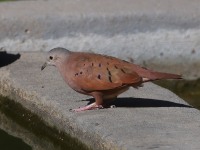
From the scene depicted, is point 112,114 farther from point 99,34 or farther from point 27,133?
point 99,34

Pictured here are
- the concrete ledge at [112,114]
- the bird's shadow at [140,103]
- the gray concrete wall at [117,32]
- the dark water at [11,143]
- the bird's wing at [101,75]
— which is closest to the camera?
the concrete ledge at [112,114]

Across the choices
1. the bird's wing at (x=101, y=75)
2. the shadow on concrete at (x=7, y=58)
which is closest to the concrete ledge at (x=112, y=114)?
the shadow on concrete at (x=7, y=58)

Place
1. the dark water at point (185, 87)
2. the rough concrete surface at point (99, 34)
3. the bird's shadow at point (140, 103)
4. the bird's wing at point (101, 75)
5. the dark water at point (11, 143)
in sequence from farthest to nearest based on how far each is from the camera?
the dark water at point (185, 87) → the rough concrete surface at point (99, 34) → the bird's shadow at point (140, 103) → the dark water at point (11, 143) → the bird's wing at point (101, 75)

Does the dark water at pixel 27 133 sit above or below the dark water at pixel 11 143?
above

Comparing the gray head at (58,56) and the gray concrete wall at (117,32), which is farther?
the gray concrete wall at (117,32)

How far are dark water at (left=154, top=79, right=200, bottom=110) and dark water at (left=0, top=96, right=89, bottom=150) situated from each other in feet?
6.49

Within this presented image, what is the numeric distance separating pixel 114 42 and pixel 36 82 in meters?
1.94

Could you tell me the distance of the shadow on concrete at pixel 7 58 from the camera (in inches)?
337

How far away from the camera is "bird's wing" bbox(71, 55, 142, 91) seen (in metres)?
6.81

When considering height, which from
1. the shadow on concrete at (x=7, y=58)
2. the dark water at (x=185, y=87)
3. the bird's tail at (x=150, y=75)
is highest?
the bird's tail at (x=150, y=75)

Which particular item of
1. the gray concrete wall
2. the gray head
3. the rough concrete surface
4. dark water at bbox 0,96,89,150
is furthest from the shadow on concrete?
the gray head

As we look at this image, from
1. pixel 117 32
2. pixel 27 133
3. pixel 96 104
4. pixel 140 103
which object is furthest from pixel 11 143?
pixel 117 32

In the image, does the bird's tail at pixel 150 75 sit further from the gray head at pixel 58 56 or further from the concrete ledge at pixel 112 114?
the gray head at pixel 58 56

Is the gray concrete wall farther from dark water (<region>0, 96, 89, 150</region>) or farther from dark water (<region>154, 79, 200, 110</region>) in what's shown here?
dark water (<region>0, 96, 89, 150</region>)
